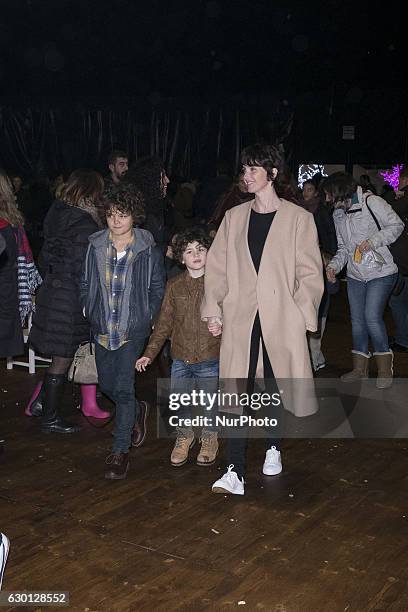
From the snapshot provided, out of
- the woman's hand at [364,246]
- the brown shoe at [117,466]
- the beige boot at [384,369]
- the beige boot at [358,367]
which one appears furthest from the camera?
the beige boot at [358,367]

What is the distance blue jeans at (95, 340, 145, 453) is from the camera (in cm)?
451

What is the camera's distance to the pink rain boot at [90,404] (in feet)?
18.4

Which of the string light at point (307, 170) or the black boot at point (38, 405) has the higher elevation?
the string light at point (307, 170)

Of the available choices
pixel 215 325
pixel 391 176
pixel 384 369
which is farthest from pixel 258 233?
pixel 391 176

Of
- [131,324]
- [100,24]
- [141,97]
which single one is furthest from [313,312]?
[141,97]

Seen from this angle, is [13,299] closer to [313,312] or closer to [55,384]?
[55,384]

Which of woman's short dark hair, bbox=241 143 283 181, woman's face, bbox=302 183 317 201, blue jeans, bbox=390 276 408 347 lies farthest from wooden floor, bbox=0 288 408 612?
woman's face, bbox=302 183 317 201

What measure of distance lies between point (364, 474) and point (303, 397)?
0.83 meters

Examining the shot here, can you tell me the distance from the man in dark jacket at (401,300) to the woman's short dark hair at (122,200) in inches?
141

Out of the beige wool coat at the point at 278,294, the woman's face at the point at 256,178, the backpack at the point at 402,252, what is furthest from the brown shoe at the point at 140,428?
the backpack at the point at 402,252

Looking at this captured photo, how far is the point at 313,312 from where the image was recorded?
4.06 meters

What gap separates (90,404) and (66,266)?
3.56 feet

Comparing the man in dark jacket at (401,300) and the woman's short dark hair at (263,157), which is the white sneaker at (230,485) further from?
the man in dark jacket at (401,300)

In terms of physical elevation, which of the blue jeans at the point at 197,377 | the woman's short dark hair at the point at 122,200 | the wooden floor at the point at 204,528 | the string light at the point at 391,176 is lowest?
the wooden floor at the point at 204,528
